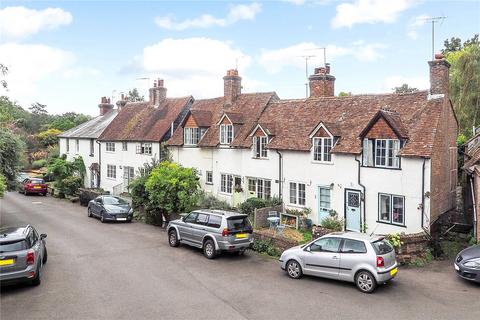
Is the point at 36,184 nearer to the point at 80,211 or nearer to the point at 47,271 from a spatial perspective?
the point at 80,211

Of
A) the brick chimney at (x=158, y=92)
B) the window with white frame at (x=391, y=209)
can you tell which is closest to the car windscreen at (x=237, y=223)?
the window with white frame at (x=391, y=209)

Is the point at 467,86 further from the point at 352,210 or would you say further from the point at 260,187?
the point at 260,187

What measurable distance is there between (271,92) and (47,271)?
19124mm

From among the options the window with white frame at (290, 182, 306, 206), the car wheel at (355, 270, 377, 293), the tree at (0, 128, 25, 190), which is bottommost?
the car wheel at (355, 270, 377, 293)

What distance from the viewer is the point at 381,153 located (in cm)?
1975

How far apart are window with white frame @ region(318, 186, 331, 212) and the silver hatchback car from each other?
291 inches

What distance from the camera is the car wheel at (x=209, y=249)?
1719 centimetres

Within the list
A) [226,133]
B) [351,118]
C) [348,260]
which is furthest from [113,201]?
[348,260]

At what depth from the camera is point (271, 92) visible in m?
29.0

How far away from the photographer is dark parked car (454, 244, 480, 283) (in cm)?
1352

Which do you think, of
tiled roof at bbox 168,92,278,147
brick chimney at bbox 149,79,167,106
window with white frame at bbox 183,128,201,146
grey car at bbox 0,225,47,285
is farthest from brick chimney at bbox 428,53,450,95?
brick chimney at bbox 149,79,167,106

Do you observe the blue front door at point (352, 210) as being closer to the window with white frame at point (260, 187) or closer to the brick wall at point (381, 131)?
the brick wall at point (381, 131)

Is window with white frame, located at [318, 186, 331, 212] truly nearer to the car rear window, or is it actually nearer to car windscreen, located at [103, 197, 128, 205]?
the car rear window

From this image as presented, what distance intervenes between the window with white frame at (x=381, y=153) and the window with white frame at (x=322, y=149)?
206 cm
